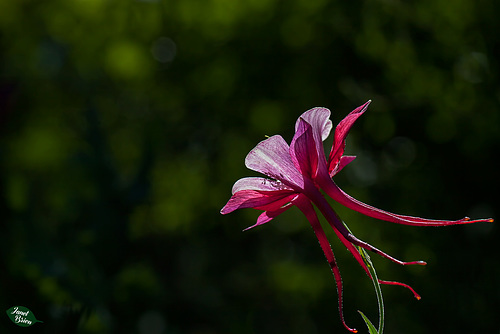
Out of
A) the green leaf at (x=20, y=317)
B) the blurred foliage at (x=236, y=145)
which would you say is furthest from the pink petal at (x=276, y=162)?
the blurred foliage at (x=236, y=145)

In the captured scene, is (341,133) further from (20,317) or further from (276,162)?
(20,317)

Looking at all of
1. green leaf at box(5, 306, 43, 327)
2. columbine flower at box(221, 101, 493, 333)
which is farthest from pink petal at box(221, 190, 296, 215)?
green leaf at box(5, 306, 43, 327)

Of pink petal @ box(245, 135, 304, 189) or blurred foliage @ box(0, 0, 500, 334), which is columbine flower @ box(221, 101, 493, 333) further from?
blurred foliage @ box(0, 0, 500, 334)

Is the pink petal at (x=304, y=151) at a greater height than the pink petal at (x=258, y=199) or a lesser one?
greater

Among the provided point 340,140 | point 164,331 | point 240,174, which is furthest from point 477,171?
point 340,140

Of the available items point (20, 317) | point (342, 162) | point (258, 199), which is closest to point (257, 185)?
point (258, 199)

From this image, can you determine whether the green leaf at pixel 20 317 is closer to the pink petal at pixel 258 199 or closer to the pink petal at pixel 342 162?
the pink petal at pixel 258 199
